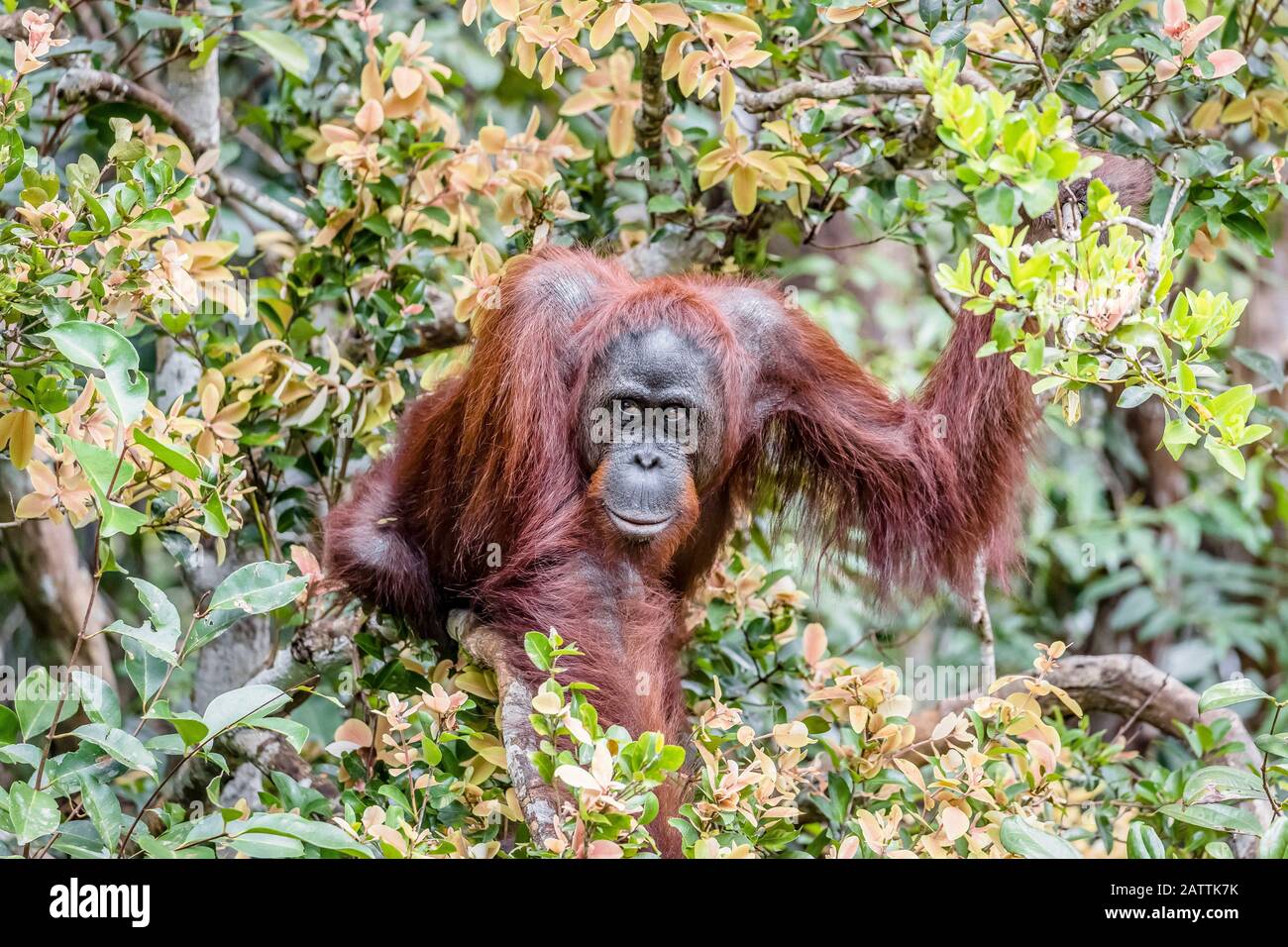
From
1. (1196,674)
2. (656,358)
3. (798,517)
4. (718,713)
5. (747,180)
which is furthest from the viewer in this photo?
(1196,674)

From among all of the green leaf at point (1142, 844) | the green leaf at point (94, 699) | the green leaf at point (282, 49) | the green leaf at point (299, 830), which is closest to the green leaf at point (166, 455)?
the green leaf at point (94, 699)

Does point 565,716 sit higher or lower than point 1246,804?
higher

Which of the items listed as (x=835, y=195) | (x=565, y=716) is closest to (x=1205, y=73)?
(x=835, y=195)

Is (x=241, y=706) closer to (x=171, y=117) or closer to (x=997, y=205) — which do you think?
(x=997, y=205)

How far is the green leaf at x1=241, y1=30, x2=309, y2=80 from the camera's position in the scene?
399 cm

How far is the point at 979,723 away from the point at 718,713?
0.76 m

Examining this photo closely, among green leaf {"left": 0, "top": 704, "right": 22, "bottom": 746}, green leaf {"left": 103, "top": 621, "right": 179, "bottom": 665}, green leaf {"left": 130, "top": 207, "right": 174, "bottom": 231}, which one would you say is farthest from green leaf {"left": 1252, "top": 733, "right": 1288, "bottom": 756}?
green leaf {"left": 130, "top": 207, "right": 174, "bottom": 231}

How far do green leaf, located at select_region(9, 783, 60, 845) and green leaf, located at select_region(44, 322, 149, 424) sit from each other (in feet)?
2.47

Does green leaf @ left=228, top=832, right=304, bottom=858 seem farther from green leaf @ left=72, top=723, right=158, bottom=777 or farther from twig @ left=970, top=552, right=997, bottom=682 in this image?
twig @ left=970, top=552, right=997, bottom=682

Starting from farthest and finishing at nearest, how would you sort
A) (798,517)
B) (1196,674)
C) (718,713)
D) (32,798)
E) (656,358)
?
(1196,674) → (798,517) → (656,358) → (718,713) → (32,798)

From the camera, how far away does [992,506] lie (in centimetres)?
407

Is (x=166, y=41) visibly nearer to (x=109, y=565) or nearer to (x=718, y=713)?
(x=109, y=565)

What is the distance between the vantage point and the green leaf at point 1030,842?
264 centimetres

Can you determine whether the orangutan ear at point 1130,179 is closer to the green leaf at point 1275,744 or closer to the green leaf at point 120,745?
the green leaf at point 1275,744
